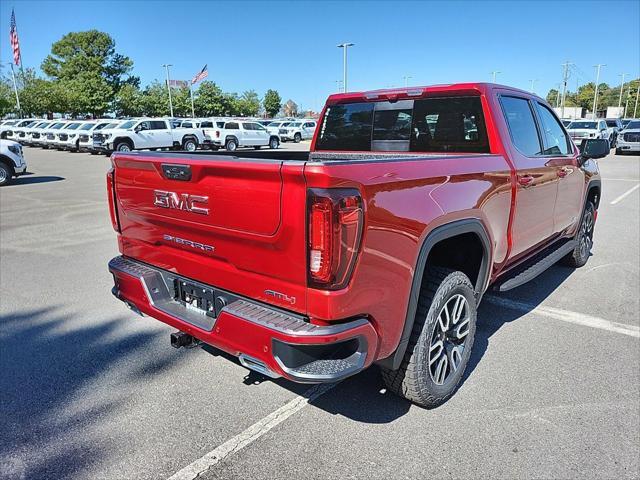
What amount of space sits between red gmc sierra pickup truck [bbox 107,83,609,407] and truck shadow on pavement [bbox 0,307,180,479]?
633mm

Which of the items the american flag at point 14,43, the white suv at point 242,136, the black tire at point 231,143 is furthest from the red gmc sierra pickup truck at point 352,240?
the american flag at point 14,43

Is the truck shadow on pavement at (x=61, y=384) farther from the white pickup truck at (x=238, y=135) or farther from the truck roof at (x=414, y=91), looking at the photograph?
the white pickup truck at (x=238, y=135)

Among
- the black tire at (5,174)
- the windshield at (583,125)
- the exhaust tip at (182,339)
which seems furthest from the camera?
the windshield at (583,125)

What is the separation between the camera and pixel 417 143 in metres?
3.99

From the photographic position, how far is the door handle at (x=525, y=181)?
3.58m

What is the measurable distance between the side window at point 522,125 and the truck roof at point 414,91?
0.12 metres

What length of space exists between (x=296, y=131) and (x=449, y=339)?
37448 mm

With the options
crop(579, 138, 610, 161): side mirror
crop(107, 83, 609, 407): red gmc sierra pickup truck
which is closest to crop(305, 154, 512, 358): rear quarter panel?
crop(107, 83, 609, 407): red gmc sierra pickup truck

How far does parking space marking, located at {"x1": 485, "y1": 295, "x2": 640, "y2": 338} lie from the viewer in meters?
4.14

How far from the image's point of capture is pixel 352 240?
2.12m

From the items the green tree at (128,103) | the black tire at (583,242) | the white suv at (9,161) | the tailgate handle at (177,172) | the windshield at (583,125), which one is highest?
the green tree at (128,103)

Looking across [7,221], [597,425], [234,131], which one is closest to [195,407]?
[597,425]

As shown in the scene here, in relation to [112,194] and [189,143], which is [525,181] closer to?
[112,194]

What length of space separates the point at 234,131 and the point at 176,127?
3.75m
